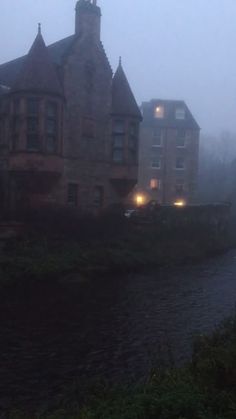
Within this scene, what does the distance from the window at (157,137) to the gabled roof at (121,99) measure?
81.3ft

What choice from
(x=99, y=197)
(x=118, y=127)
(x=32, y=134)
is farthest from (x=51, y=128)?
(x=99, y=197)

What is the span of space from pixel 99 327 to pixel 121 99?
21.4m

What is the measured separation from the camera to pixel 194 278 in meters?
26.8

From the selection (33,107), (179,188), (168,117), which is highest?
(168,117)

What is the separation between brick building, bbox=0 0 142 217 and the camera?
94.8ft

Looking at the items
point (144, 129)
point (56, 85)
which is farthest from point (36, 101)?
point (144, 129)

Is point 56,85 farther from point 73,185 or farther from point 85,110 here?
point 73,185

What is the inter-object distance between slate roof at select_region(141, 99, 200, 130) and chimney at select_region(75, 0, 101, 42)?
91.3 feet

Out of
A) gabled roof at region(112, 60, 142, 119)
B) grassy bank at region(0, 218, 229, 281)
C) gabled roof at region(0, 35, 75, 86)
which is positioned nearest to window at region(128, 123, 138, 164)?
gabled roof at region(112, 60, 142, 119)

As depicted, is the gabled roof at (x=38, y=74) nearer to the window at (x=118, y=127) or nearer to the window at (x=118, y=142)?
the window at (x=118, y=127)

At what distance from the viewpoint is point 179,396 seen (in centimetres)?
823

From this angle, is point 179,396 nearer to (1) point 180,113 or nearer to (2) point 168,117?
(2) point 168,117

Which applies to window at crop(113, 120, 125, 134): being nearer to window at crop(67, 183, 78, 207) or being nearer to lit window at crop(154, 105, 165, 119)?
window at crop(67, 183, 78, 207)

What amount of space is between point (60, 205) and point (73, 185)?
2185 mm
